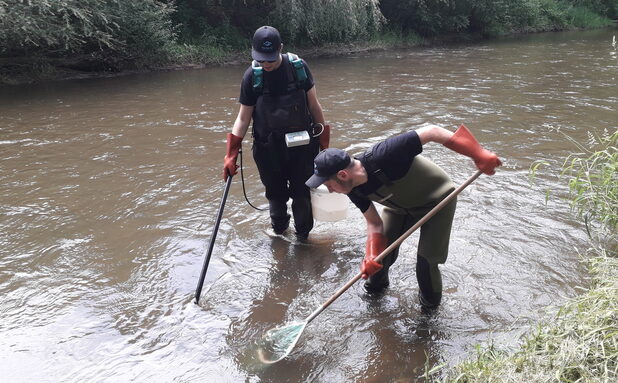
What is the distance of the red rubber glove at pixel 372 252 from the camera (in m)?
2.95

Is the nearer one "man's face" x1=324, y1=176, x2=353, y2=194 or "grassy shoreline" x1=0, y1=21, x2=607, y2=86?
"man's face" x1=324, y1=176, x2=353, y2=194

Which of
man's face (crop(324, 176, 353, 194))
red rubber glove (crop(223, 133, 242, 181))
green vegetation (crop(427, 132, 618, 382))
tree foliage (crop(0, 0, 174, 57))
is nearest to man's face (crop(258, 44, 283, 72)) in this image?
red rubber glove (crop(223, 133, 242, 181))

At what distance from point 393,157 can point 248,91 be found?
4.79 feet

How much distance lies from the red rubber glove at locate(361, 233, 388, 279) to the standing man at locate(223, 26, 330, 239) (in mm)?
1077

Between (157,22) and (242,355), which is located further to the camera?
(157,22)

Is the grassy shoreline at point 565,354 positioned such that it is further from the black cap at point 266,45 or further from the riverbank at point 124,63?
the riverbank at point 124,63

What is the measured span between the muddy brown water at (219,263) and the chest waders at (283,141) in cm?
51

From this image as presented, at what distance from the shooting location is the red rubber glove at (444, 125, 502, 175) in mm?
2776

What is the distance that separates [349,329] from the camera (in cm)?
336

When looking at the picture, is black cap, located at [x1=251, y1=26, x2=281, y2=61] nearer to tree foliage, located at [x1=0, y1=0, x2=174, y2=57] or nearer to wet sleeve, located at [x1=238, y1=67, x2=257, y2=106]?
wet sleeve, located at [x1=238, y1=67, x2=257, y2=106]

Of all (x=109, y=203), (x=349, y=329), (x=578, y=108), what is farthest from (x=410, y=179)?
(x=578, y=108)

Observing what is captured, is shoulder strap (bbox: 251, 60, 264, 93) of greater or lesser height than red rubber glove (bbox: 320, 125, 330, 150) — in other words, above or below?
above

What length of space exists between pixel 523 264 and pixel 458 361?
4.52ft

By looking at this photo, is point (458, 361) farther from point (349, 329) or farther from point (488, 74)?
point (488, 74)
